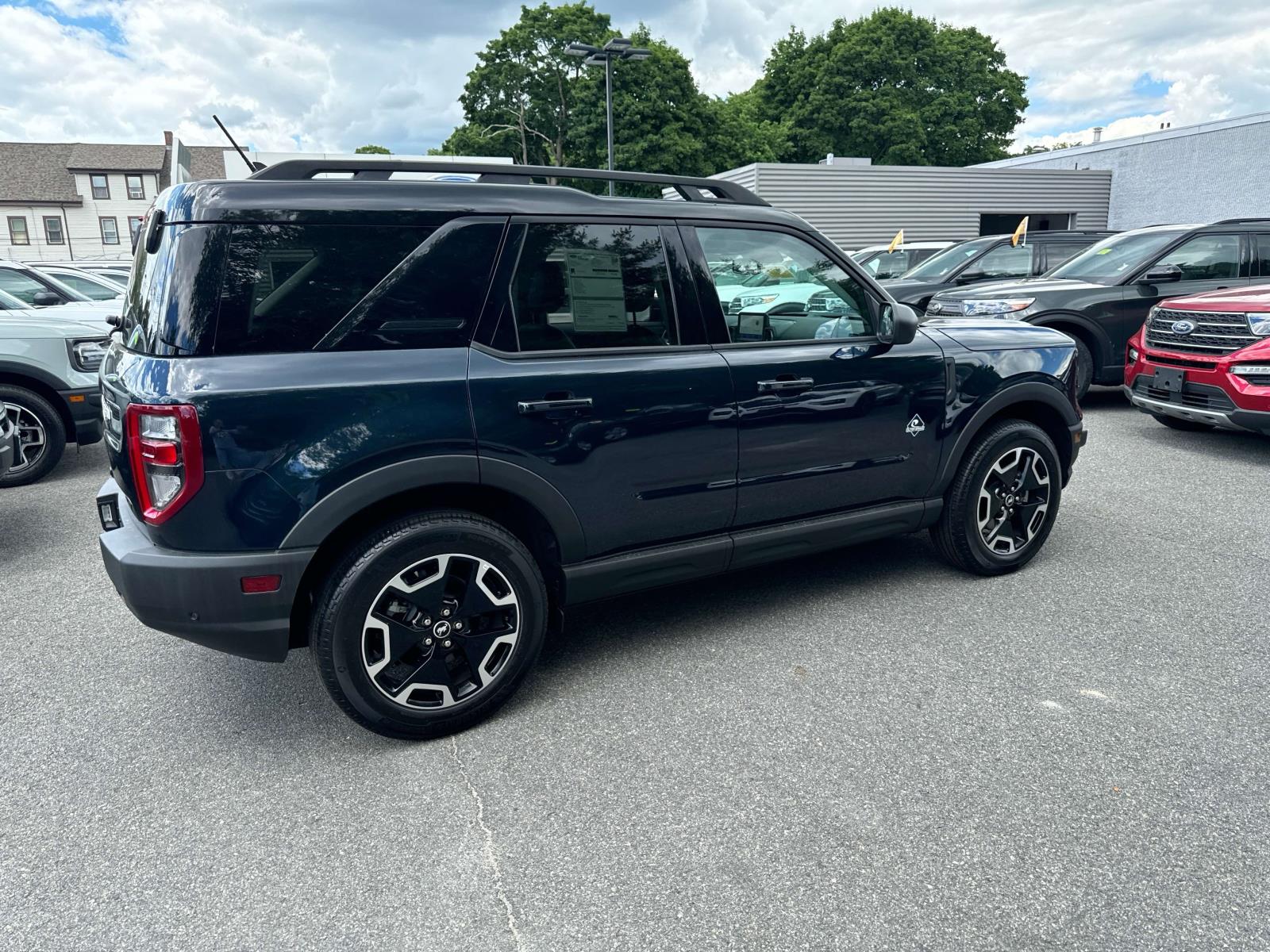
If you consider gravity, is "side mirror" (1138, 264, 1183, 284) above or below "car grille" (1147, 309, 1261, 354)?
above

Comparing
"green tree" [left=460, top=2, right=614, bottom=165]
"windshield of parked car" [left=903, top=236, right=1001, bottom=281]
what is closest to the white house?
"green tree" [left=460, top=2, right=614, bottom=165]

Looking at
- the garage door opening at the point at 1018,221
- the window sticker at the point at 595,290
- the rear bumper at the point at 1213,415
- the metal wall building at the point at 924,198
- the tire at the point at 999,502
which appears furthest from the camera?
the garage door opening at the point at 1018,221

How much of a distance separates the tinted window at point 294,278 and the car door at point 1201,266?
8.11 metres

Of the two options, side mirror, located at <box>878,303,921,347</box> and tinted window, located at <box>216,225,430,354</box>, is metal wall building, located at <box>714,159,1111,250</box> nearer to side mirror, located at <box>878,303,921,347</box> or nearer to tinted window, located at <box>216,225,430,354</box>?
side mirror, located at <box>878,303,921,347</box>

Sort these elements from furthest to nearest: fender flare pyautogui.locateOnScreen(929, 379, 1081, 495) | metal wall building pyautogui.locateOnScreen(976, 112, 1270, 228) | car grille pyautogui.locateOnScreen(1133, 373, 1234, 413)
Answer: metal wall building pyautogui.locateOnScreen(976, 112, 1270, 228) → car grille pyautogui.locateOnScreen(1133, 373, 1234, 413) → fender flare pyautogui.locateOnScreen(929, 379, 1081, 495)

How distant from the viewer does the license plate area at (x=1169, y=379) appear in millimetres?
6795

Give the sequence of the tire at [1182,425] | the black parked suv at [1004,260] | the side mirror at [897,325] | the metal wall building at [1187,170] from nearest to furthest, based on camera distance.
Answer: the side mirror at [897,325], the tire at [1182,425], the black parked suv at [1004,260], the metal wall building at [1187,170]

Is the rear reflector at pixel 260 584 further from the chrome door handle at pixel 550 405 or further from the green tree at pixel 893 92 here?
the green tree at pixel 893 92

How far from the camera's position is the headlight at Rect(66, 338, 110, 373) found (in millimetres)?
6719

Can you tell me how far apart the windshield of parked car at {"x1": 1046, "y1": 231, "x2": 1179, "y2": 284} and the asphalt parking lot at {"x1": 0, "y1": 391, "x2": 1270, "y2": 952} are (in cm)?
560

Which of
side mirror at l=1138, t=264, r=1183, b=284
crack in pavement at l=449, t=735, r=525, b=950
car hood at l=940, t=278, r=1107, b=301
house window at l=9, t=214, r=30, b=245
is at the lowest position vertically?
crack in pavement at l=449, t=735, r=525, b=950

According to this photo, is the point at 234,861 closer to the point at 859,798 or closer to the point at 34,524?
the point at 859,798

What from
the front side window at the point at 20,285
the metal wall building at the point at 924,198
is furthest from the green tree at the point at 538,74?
the front side window at the point at 20,285

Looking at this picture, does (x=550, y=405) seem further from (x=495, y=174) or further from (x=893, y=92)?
(x=893, y=92)
